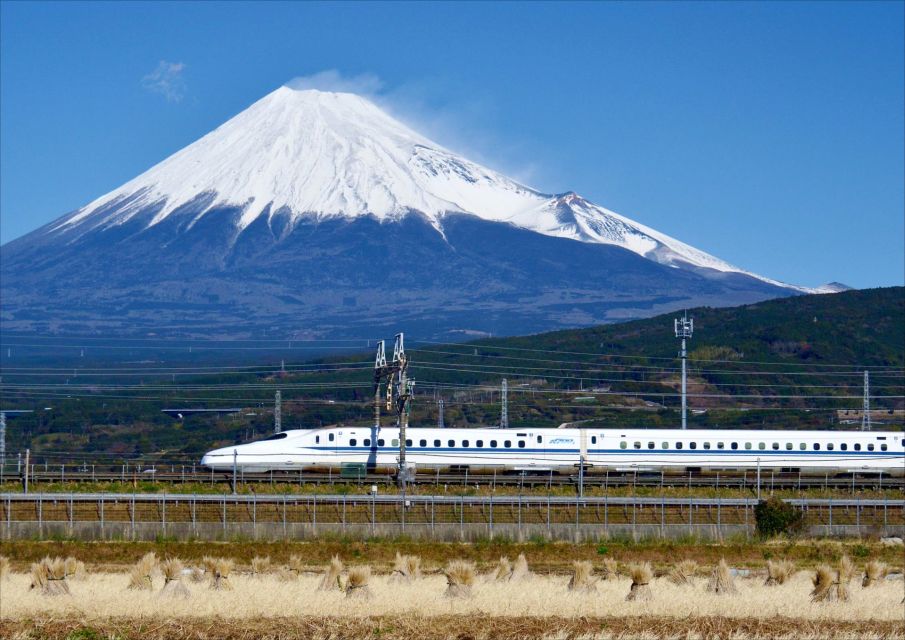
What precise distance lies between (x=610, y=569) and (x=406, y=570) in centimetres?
619

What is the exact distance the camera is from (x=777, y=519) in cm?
5200

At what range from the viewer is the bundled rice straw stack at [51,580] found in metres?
35.9

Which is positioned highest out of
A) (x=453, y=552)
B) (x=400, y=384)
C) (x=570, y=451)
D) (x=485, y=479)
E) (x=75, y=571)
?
(x=400, y=384)

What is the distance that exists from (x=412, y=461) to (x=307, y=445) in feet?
16.0

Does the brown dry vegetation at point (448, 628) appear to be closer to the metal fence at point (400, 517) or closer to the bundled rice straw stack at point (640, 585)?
the bundled rice straw stack at point (640, 585)

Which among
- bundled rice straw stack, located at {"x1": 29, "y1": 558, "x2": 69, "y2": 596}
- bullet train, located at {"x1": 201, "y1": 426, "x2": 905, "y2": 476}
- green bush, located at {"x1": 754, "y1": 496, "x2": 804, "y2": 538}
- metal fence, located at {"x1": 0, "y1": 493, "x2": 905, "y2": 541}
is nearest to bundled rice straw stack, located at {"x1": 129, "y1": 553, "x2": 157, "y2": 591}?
bundled rice straw stack, located at {"x1": 29, "y1": 558, "x2": 69, "y2": 596}

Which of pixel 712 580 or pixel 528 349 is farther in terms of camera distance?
pixel 528 349

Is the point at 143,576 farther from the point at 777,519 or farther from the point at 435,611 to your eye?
the point at 777,519

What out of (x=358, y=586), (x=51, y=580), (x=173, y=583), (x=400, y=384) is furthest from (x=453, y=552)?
(x=51, y=580)

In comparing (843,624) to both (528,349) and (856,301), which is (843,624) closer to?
(528,349)

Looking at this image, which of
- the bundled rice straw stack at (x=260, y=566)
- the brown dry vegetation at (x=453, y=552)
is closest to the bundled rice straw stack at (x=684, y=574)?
the brown dry vegetation at (x=453, y=552)

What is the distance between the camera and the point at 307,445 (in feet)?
223

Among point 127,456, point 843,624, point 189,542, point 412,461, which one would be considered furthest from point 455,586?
point 127,456

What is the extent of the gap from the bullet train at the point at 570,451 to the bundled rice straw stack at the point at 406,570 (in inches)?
1058
